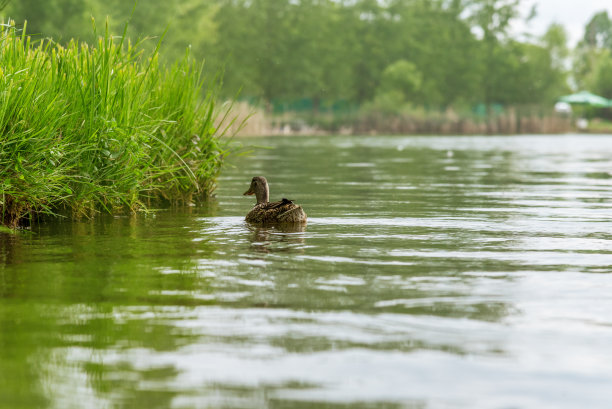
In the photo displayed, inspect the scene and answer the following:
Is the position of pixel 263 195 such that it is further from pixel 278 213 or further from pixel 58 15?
pixel 58 15

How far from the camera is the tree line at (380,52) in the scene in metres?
73.5

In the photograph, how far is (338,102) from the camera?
8600 cm

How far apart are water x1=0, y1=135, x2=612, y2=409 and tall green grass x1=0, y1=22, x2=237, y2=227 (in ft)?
1.28

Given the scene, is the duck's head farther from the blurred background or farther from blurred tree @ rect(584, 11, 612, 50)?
blurred tree @ rect(584, 11, 612, 50)

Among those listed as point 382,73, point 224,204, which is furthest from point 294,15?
point 224,204

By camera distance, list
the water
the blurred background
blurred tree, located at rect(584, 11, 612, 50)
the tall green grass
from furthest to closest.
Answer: blurred tree, located at rect(584, 11, 612, 50) → the blurred background → the tall green grass → the water

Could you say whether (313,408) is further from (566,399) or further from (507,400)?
(566,399)

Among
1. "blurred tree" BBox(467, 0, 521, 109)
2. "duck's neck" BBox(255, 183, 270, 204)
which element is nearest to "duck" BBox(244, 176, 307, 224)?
"duck's neck" BBox(255, 183, 270, 204)

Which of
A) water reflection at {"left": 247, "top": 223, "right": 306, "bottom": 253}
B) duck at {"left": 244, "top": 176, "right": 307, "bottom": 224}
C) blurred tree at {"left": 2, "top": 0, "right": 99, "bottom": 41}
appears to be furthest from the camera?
blurred tree at {"left": 2, "top": 0, "right": 99, "bottom": 41}

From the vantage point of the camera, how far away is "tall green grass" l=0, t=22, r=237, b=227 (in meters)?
7.57

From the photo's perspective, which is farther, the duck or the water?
the duck

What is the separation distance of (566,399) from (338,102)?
8332 cm

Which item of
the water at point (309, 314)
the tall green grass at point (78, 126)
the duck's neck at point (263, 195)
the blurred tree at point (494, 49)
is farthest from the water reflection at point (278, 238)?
the blurred tree at point (494, 49)

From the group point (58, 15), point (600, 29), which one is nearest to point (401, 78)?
point (58, 15)
